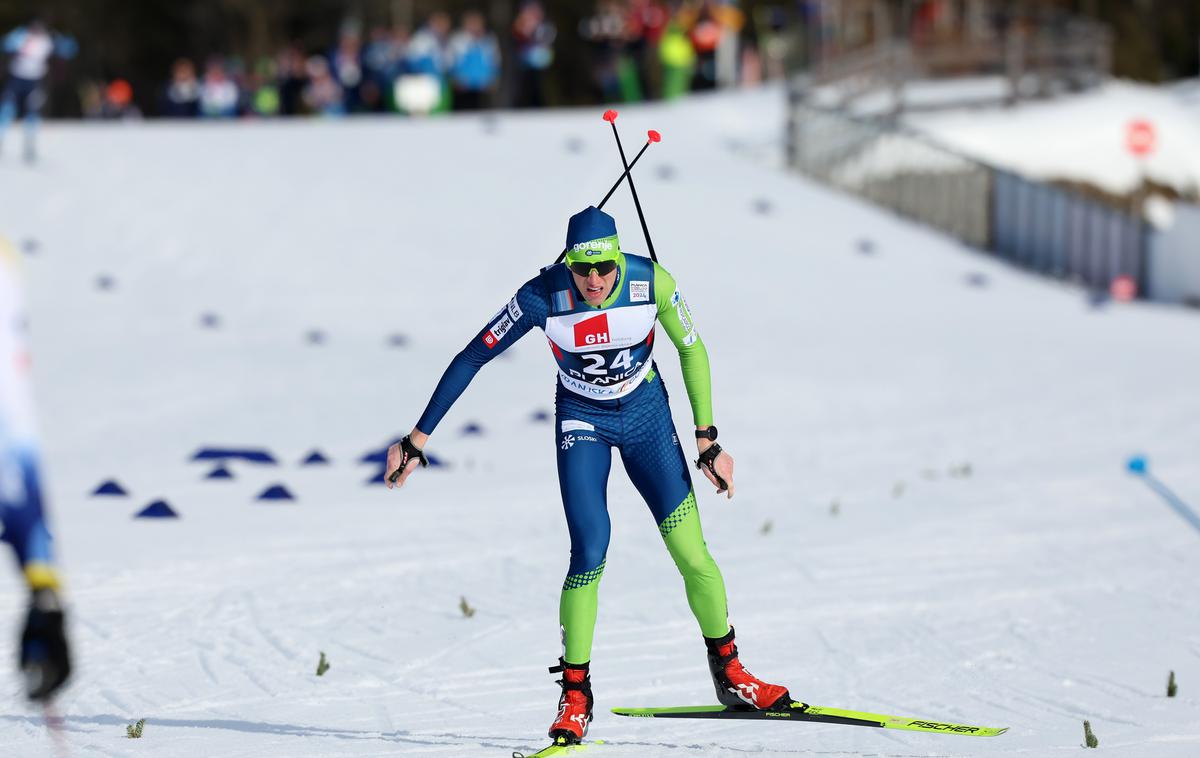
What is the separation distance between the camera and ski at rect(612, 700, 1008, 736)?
22.1ft

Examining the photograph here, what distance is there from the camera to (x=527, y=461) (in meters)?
13.8

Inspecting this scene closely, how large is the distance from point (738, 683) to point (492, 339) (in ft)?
5.33

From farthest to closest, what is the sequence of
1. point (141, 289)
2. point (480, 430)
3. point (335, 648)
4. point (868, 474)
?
point (141, 289), point (480, 430), point (868, 474), point (335, 648)

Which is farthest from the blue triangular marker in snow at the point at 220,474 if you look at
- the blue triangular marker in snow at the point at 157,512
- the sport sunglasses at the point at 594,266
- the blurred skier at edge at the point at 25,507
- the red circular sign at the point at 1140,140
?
the red circular sign at the point at 1140,140

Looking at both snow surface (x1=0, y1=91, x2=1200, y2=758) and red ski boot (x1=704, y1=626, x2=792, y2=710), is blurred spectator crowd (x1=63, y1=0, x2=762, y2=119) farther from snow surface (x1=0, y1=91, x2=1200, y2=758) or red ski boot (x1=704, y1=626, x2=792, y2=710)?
red ski boot (x1=704, y1=626, x2=792, y2=710)

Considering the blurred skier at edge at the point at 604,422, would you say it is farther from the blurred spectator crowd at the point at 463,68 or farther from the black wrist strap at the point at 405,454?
the blurred spectator crowd at the point at 463,68

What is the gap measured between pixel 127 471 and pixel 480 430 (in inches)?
118

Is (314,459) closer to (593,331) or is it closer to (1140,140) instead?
(593,331)

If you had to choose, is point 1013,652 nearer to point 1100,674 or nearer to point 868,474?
point 1100,674

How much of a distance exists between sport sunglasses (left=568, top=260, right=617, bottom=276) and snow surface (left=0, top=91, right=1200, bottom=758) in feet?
5.98

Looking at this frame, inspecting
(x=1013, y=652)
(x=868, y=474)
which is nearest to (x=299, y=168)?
(x=868, y=474)

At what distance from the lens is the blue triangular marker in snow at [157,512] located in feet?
37.9

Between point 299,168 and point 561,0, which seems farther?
point 561,0

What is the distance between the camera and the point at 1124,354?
18.2 meters
